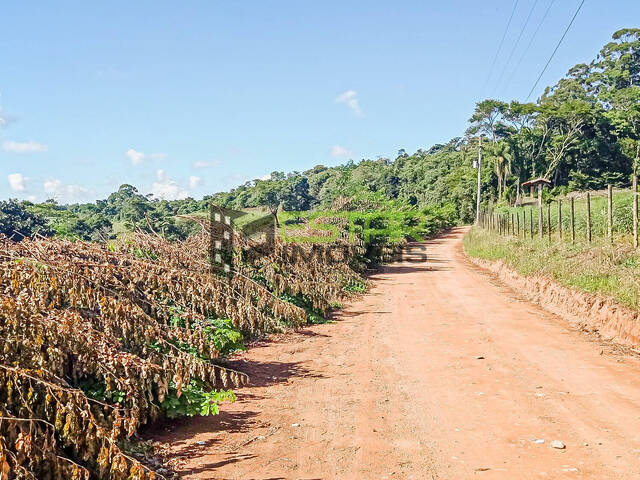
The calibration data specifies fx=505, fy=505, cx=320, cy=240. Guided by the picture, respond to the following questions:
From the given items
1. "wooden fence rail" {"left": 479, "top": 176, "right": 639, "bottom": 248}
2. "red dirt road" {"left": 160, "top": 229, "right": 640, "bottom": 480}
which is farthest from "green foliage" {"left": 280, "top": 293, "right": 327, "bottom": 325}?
"wooden fence rail" {"left": 479, "top": 176, "right": 639, "bottom": 248}

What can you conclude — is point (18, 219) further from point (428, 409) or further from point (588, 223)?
point (588, 223)

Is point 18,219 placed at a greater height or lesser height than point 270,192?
lesser

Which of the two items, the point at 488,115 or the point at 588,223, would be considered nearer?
the point at 588,223

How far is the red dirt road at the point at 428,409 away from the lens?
4.20 m

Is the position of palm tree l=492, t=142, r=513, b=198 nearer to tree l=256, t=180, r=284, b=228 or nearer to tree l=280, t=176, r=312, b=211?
tree l=280, t=176, r=312, b=211

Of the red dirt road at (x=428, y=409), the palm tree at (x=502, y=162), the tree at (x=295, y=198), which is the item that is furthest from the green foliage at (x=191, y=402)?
the palm tree at (x=502, y=162)

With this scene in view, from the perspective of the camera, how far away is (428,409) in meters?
5.45

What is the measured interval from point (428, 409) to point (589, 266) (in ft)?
22.9

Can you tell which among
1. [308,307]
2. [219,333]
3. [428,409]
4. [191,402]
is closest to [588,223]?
[308,307]

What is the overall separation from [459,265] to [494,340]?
535 inches

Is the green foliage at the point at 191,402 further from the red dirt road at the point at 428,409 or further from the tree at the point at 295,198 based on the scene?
the tree at the point at 295,198

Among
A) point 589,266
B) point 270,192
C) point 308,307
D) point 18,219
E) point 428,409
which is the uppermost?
point 270,192

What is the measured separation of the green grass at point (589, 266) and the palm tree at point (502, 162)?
38.2 meters

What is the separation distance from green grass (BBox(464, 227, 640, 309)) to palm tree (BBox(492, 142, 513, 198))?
38164 mm
